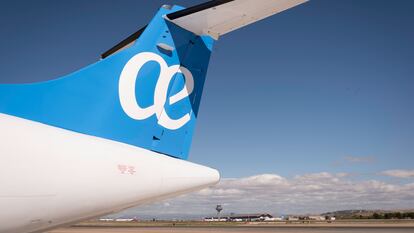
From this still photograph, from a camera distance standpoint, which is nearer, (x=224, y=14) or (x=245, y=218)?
(x=224, y=14)

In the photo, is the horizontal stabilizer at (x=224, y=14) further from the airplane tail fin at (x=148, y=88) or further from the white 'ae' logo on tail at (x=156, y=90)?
the white 'ae' logo on tail at (x=156, y=90)

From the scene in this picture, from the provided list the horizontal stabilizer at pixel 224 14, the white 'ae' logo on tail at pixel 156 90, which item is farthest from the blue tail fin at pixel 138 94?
the horizontal stabilizer at pixel 224 14

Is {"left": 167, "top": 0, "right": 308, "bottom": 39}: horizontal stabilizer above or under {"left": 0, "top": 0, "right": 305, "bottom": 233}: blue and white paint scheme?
above

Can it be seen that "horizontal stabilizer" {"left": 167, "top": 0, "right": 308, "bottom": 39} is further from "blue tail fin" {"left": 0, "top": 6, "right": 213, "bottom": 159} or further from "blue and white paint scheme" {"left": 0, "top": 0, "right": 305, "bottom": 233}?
"blue tail fin" {"left": 0, "top": 6, "right": 213, "bottom": 159}

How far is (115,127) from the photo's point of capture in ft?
16.2

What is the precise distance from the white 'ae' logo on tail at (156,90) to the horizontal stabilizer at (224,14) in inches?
27.6

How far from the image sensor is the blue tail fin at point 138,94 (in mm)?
4418

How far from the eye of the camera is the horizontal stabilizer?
488 cm

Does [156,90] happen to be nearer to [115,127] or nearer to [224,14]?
[115,127]

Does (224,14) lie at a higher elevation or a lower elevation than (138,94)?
higher

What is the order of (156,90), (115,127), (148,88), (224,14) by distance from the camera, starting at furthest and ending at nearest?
1. (156,90)
2. (148,88)
3. (224,14)
4. (115,127)

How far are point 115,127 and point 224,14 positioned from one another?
86.7 inches

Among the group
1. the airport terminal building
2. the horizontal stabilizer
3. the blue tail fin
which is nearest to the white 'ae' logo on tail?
the blue tail fin

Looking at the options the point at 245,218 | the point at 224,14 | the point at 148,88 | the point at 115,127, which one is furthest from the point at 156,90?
the point at 245,218
